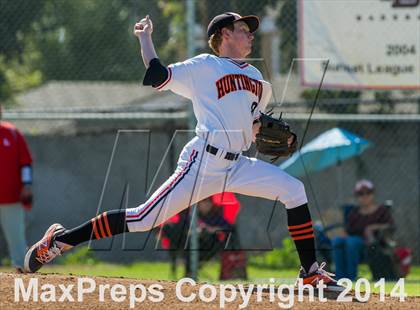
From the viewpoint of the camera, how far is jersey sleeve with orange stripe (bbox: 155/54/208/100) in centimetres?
610

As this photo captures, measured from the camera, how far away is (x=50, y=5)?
1120 cm

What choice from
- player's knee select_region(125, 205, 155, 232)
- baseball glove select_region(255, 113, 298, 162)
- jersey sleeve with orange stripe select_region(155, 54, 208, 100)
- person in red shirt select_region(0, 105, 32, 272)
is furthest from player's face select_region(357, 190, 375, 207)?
player's knee select_region(125, 205, 155, 232)

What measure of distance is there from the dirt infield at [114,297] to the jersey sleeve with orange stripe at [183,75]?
1.26m

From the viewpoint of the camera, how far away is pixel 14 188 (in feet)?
31.4

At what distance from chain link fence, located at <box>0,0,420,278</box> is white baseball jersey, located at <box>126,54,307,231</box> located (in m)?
2.65

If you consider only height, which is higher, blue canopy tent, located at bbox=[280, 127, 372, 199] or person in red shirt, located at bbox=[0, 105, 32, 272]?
blue canopy tent, located at bbox=[280, 127, 372, 199]

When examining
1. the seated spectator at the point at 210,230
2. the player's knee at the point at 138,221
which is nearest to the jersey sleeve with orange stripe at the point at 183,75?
the player's knee at the point at 138,221

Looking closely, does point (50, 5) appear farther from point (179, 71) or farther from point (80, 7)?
point (179, 71)

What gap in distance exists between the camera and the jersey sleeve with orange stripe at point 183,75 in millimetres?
6098

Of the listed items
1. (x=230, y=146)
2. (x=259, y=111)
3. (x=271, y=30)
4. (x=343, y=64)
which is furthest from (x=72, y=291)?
(x=271, y=30)

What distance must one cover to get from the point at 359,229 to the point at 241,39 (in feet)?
15.5

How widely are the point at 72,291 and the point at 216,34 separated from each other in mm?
1995

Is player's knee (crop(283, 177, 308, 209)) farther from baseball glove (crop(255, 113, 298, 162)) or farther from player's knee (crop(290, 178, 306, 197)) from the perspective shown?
baseball glove (crop(255, 113, 298, 162))

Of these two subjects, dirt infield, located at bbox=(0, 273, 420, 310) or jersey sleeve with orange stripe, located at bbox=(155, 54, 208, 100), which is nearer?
dirt infield, located at bbox=(0, 273, 420, 310)
